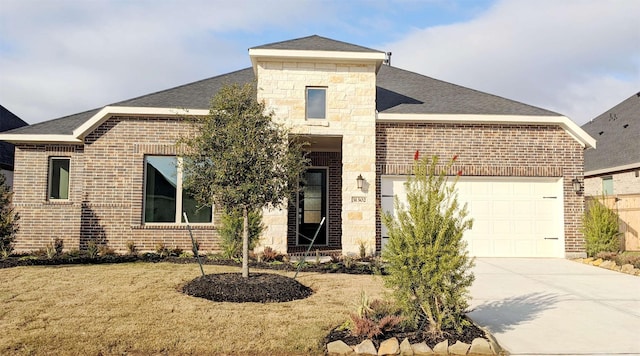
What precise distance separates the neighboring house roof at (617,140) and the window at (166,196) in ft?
52.4

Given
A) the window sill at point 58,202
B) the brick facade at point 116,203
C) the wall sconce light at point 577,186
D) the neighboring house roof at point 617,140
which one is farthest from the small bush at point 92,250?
the neighboring house roof at point 617,140

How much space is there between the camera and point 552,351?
4.98m

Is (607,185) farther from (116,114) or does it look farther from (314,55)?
(116,114)

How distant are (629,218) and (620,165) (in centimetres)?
461

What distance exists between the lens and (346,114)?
12.5m

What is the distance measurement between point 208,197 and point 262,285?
178 centimetres

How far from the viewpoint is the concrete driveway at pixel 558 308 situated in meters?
5.27

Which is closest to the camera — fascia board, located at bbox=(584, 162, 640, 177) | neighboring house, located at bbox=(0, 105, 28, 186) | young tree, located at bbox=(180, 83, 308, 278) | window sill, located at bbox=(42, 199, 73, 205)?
young tree, located at bbox=(180, 83, 308, 278)

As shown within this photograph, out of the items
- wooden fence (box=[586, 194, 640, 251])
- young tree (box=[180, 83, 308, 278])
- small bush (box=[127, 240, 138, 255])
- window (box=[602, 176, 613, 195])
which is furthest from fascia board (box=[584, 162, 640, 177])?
small bush (box=[127, 240, 138, 255])

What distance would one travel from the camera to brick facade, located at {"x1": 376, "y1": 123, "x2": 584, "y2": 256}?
12.7m

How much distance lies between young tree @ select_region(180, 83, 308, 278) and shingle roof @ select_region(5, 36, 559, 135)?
13.7 ft

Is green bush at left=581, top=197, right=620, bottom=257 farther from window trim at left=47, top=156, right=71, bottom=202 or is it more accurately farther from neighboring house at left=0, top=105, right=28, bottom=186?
neighboring house at left=0, top=105, right=28, bottom=186

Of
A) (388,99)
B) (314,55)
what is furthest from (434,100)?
(314,55)

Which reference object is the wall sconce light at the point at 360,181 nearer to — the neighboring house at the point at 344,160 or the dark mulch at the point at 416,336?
the neighboring house at the point at 344,160
